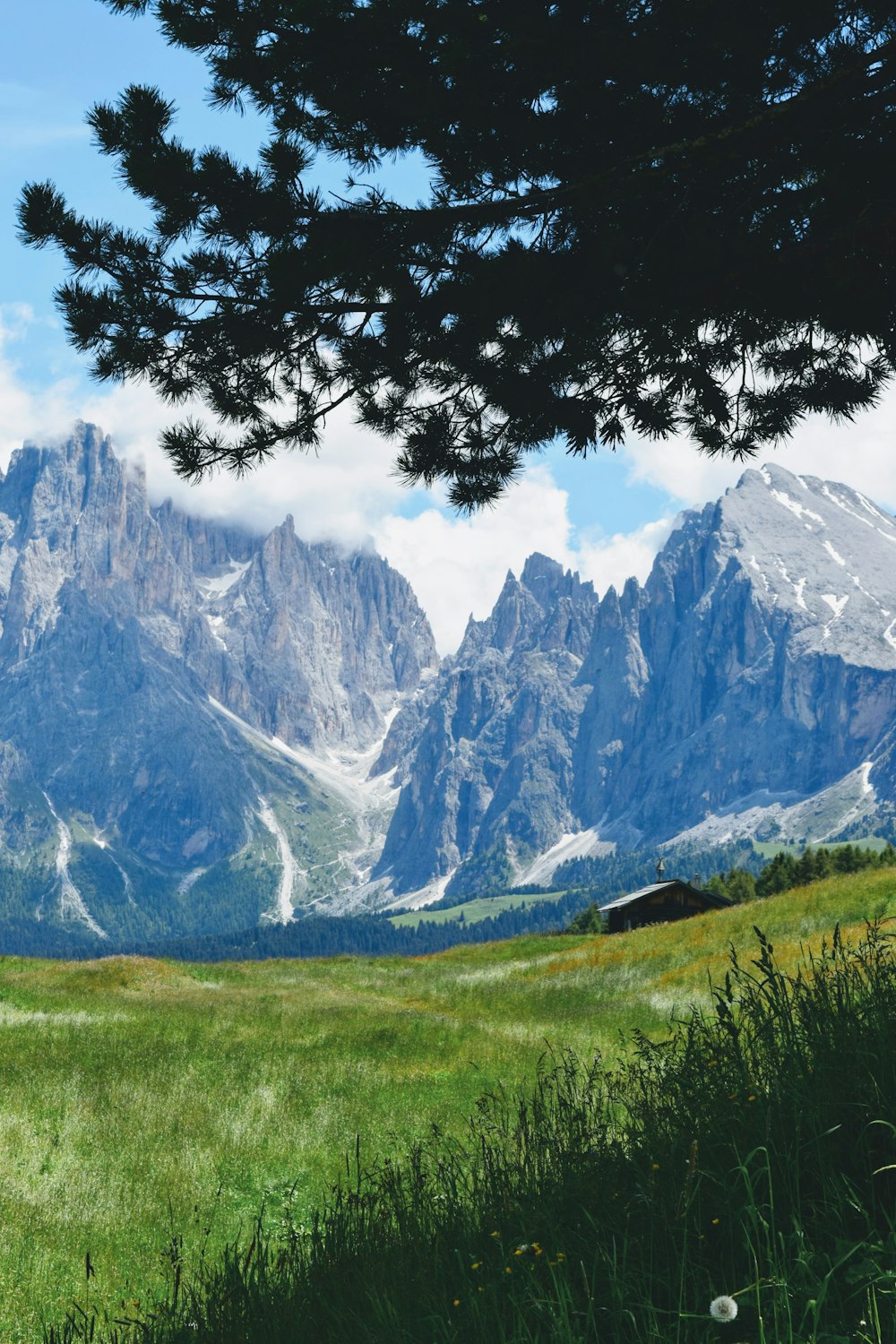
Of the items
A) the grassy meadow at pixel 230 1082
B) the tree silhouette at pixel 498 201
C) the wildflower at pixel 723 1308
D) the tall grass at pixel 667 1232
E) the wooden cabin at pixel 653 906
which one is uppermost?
the tree silhouette at pixel 498 201

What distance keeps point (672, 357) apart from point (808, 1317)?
8.48 metres

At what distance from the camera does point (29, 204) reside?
794 cm

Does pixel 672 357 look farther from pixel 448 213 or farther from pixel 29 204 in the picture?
pixel 29 204

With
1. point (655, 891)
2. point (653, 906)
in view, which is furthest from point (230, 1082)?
point (653, 906)

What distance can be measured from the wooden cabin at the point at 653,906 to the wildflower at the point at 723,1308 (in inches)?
3019

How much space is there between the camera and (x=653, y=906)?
262ft

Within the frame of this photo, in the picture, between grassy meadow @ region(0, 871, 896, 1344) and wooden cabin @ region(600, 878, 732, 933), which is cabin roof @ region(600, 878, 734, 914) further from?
grassy meadow @ region(0, 871, 896, 1344)

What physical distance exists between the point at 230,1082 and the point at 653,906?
66.8 m

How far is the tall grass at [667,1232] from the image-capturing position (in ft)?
12.9

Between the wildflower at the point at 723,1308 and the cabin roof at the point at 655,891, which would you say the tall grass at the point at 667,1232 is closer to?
the wildflower at the point at 723,1308

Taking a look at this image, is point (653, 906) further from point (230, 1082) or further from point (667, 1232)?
point (667, 1232)

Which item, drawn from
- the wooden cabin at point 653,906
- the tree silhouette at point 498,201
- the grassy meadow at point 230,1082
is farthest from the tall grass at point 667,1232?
the wooden cabin at point 653,906

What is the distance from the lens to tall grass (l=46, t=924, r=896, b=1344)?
3.92 m

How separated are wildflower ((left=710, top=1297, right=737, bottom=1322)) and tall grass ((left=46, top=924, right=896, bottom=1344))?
275 mm
